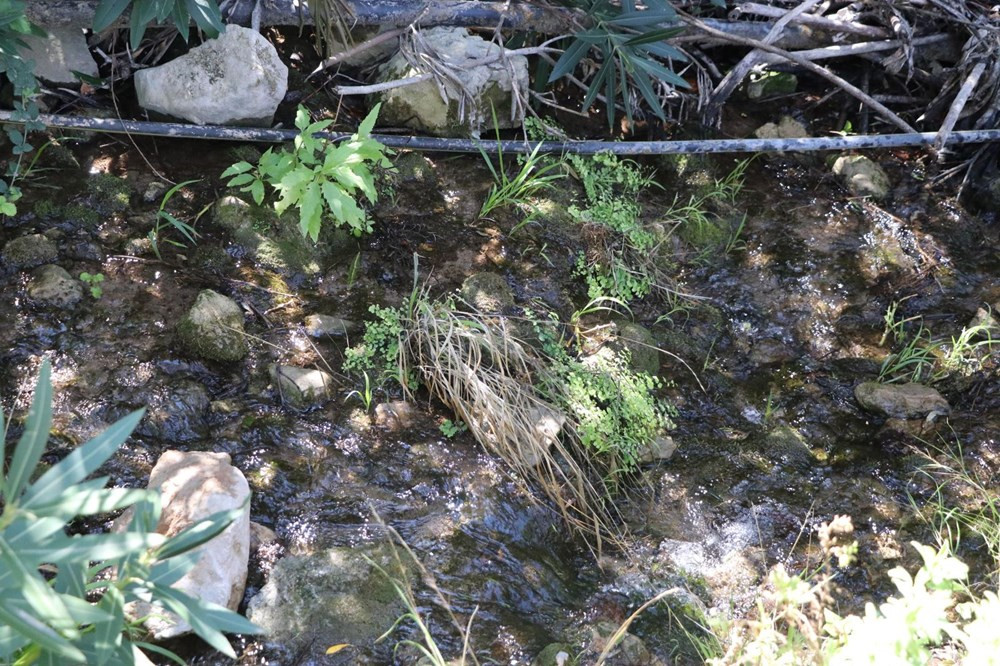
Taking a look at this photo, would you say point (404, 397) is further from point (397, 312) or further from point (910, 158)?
point (910, 158)

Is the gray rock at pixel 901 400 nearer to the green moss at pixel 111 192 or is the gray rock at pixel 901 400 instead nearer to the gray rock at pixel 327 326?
the gray rock at pixel 327 326

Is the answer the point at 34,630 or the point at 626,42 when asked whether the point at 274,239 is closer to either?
the point at 626,42

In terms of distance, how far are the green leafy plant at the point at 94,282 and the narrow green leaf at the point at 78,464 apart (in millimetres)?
2265

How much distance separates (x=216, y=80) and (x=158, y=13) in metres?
0.63

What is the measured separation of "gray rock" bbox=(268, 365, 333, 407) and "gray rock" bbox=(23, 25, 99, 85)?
2.03 m

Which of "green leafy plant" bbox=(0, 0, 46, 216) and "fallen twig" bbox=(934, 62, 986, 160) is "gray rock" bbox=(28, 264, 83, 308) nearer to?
"green leafy plant" bbox=(0, 0, 46, 216)

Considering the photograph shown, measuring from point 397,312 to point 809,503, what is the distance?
2087 millimetres

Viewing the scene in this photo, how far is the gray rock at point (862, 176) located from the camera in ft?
17.1

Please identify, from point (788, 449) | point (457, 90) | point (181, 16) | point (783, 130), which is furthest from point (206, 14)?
point (783, 130)

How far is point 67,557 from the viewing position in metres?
1.45

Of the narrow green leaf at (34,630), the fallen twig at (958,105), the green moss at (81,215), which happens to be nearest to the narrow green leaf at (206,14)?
the green moss at (81,215)

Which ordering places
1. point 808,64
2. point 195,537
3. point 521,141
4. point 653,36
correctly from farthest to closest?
point 808,64 < point 521,141 < point 653,36 < point 195,537

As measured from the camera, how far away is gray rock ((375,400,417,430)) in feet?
11.4

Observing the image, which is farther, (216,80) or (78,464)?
(216,80)
